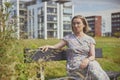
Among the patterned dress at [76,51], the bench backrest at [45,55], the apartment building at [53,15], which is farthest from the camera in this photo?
the apartment building at [53,15]

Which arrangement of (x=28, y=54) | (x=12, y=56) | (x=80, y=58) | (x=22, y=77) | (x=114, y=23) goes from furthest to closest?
1. (x=114, y=23)
2. (x=80, y=58)
3. (x=28, y=54)
4. (x=22, y=77)
5. (x=12, y=56)

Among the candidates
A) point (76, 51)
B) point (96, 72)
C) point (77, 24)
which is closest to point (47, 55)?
point (76, 51)

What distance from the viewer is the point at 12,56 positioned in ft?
8.29

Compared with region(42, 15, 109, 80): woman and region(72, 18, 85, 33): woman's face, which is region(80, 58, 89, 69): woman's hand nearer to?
region(42, 15, 109, 80): woman

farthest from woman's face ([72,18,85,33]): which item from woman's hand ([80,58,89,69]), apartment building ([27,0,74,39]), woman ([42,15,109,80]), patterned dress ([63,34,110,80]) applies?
apartment building ([27,0,74,39])

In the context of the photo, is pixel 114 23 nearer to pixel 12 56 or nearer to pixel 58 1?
pixel 58 1

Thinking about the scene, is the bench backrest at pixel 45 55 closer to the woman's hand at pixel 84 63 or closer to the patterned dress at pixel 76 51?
the patterned dress at pixel 76 51

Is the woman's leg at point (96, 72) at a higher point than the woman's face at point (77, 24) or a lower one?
lower

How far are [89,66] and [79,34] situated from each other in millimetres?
395

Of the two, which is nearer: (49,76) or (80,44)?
(80,44)

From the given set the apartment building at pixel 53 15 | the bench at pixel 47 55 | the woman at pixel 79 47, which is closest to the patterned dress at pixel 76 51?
the woman at pixel 79 47

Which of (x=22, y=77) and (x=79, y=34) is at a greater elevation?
(x=79, y=34)

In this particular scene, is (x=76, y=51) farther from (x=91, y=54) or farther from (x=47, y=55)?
(x=47, y=55)

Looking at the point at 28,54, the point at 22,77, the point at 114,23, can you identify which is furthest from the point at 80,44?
the point at 114,23
